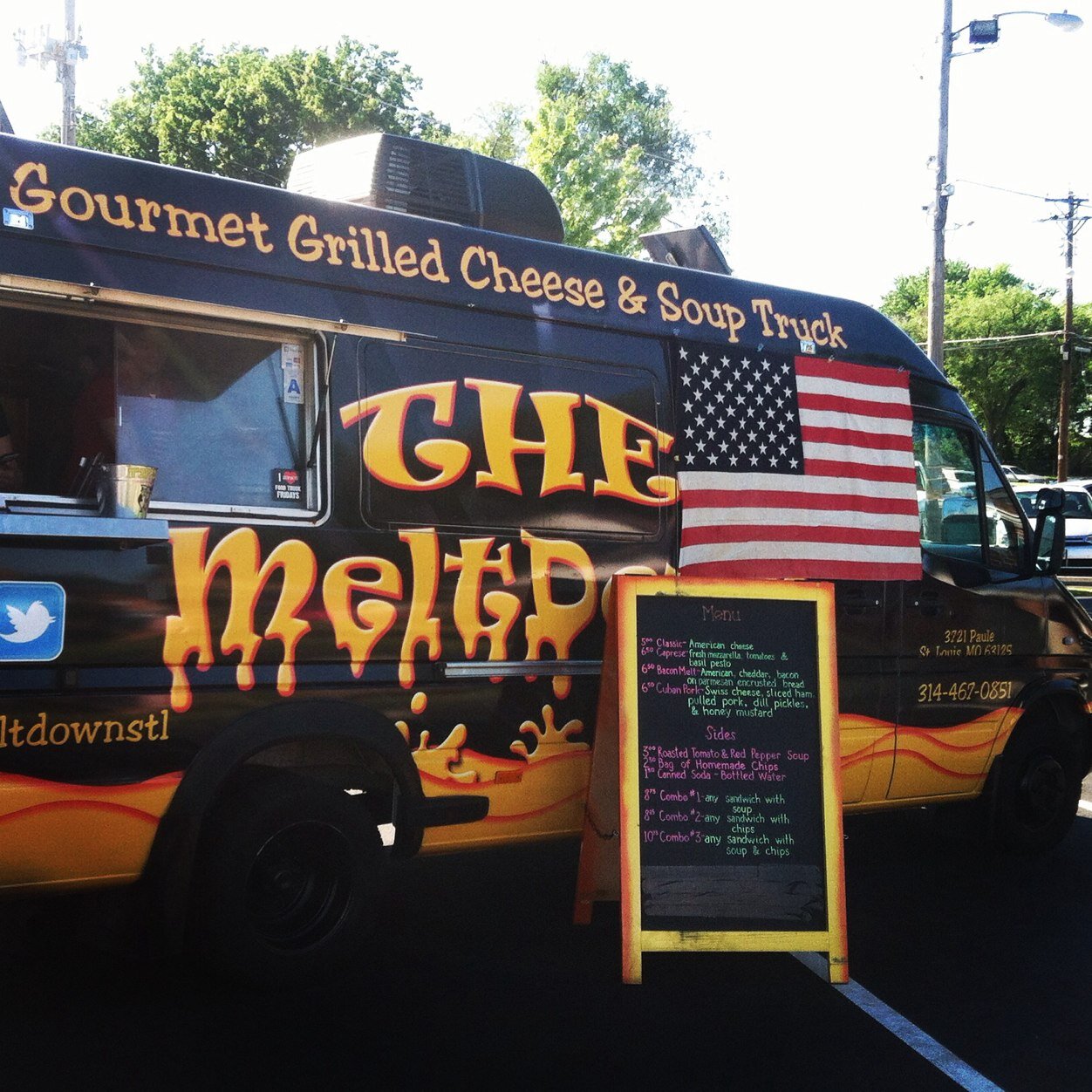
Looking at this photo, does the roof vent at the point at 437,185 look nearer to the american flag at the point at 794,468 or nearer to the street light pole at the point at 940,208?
the american flag at the point at 794,468

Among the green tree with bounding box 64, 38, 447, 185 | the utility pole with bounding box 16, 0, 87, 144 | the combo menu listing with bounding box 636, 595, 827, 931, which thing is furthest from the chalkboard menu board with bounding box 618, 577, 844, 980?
the green tree with bounding box 64, 38, 447, 185

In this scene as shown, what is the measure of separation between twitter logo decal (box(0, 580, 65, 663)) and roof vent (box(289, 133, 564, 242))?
222cm

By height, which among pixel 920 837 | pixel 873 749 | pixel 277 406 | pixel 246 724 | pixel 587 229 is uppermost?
pixel 587 229

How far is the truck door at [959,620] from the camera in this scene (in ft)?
20.8

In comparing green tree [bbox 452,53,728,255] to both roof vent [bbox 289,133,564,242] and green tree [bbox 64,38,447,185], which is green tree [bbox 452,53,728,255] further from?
roof vent [bbox 289,133,564,242]

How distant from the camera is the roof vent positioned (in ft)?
18.4

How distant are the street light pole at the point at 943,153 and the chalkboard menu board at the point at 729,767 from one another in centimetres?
1527

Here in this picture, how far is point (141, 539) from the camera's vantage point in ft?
13.6

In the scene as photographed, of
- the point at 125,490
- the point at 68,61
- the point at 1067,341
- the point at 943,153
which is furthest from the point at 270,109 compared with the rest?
the point at 125,490

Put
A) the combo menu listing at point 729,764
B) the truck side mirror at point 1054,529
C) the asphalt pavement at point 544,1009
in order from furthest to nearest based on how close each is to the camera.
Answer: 1. the truck side mirror at point 1054,529
2. the combo menu listing at point 729,764
3. the asphalt pavement at point 544,1009

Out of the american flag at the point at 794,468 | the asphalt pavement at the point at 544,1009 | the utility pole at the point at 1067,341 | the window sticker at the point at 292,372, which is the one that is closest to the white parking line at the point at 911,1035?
the asphalt pavement at the point at 544,1009

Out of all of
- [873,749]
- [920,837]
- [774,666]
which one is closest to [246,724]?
[774,666]

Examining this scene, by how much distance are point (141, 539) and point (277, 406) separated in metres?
0.73

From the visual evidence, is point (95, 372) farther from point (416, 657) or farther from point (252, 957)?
point (252, 957)
